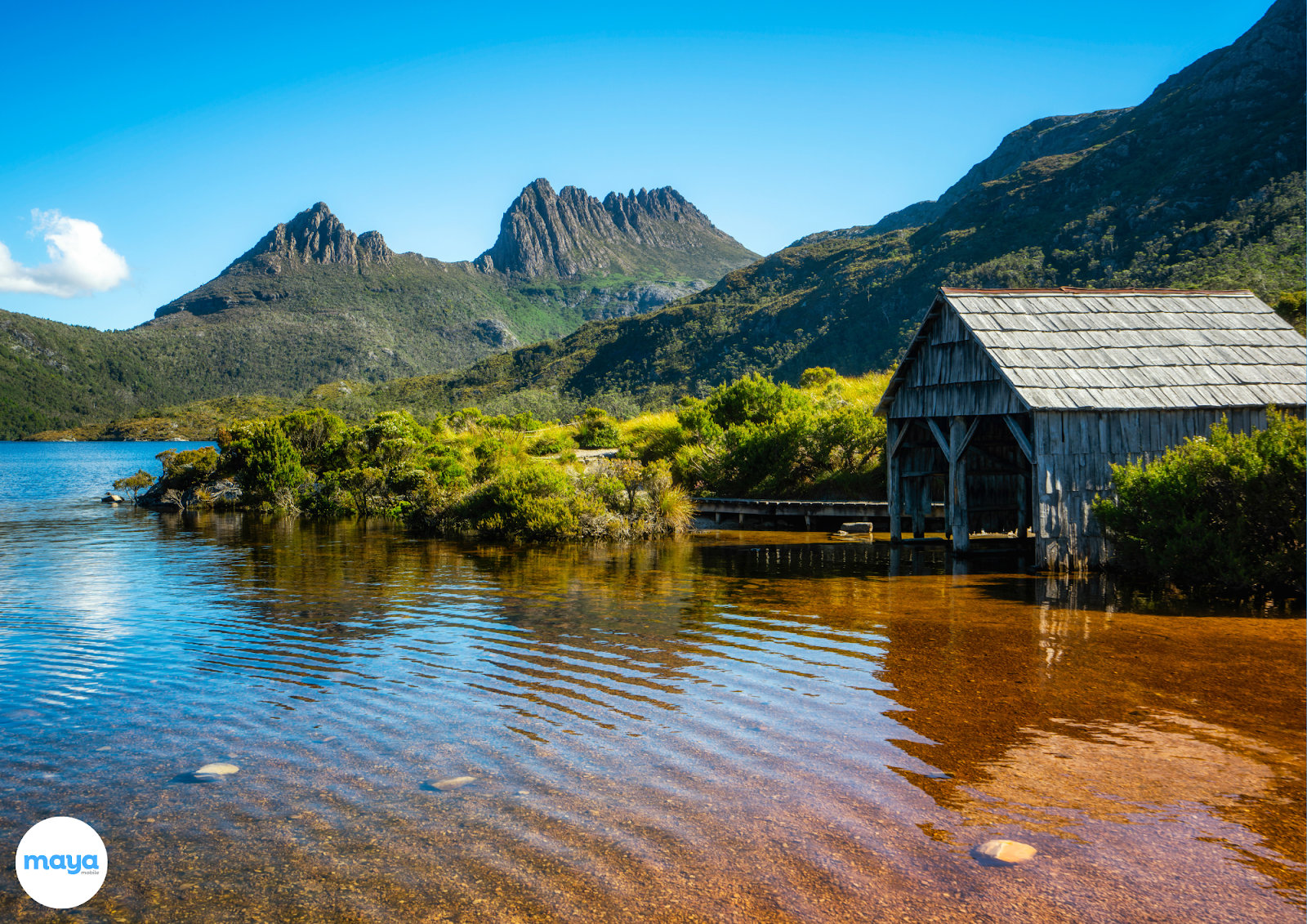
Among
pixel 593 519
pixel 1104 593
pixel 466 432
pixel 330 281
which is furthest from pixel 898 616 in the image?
pixel 330 281

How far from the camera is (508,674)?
9688 millimetres

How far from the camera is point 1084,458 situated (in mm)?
15547

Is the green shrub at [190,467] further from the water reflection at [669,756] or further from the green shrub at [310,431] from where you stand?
the water reflection at [669,756]

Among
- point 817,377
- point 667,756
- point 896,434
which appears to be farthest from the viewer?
point 817,377

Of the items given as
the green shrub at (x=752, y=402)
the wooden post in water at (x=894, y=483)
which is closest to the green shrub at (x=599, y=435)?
the green shrub at (x=752, y=402)

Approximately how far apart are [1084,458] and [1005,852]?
12.0m

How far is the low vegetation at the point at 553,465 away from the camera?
985 inches

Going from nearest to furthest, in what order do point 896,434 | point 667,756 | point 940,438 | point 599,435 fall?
point 667,756 < point 940,438 < point 896,434 < point 599,435

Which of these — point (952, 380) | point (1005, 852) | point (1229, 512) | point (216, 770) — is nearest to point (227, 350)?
point (952, 380)

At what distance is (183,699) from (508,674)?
3327mm

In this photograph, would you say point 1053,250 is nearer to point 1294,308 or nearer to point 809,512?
point 1294,308

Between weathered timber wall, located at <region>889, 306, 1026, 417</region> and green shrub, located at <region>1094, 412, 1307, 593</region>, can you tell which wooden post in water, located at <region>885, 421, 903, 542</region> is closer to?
weathered timber wall, located at <region>889, 306, 1026, 417</region>

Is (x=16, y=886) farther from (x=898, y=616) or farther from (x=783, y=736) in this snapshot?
(x=898, y=616)

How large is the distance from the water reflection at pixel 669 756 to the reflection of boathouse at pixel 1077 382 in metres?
2.79
